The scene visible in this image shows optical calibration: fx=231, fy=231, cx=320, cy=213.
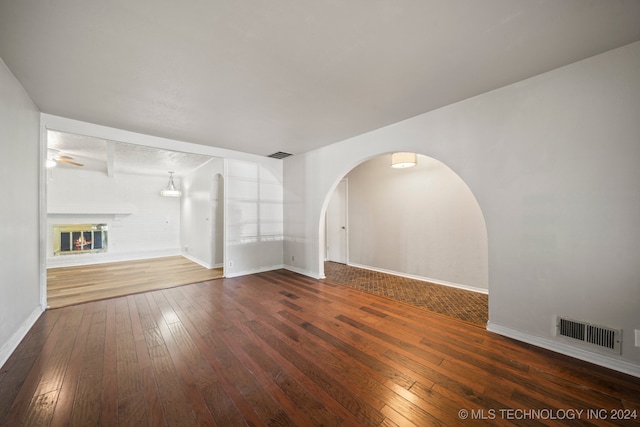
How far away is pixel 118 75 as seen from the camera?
2281 millimetres

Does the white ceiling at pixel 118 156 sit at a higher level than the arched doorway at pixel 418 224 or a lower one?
higher

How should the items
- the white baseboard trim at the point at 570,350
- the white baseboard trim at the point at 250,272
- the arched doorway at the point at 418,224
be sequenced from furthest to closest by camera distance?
the white baseboard trim at the point at 250,272 < the arched doorway at the point at 418,224 < the white baseboard trim at the point at 570,350

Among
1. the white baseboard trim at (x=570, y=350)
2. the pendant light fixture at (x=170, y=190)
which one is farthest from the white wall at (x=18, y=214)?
the white baseboard trim at (x=570, y=350)

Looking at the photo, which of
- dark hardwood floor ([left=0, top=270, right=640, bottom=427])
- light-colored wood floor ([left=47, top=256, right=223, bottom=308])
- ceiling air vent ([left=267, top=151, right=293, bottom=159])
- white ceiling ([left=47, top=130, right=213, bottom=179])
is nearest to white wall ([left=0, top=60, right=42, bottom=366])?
dark hardwood floor ([left=0, top=270, right=640, bottom=427])

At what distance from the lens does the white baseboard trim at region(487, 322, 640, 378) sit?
1.89m

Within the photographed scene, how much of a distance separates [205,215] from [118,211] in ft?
9.42

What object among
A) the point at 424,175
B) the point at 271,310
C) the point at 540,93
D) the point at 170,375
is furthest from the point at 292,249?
the point at 540,93

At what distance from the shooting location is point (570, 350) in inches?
84.0

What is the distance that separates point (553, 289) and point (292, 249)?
4.33 metres

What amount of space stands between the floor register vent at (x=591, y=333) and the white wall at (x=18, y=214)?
16.5ft

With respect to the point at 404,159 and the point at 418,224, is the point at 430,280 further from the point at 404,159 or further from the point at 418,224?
the point at 404,159

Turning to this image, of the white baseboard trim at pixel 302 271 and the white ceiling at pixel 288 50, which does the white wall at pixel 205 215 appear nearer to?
the white baseboard trim at pixel 302 271

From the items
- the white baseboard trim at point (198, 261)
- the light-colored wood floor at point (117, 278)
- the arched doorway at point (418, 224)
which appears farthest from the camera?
the white baseboard trim at point (198, 261)

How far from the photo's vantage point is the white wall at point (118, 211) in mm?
6191
